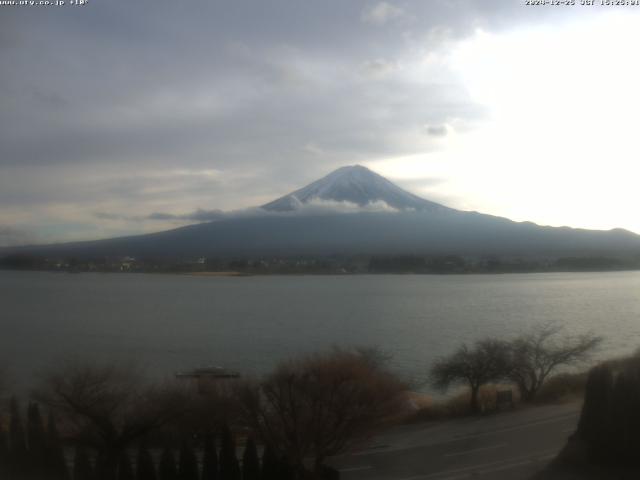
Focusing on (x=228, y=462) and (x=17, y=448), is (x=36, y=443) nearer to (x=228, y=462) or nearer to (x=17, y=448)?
(x=17, y=448)

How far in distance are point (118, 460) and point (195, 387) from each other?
1.36 meters

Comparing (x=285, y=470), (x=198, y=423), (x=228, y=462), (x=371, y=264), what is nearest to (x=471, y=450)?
(x=285, y=470)

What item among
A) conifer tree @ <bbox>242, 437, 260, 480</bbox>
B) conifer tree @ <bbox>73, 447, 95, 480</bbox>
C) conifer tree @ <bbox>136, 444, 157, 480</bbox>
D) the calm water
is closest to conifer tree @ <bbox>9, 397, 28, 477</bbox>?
conifer tree @ <bbox>73, 447, 95, 480</bbox>

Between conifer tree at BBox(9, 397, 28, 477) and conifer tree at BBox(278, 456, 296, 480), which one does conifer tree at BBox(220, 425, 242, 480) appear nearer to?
conifer tree at BBox(278, 456, 296, 480)

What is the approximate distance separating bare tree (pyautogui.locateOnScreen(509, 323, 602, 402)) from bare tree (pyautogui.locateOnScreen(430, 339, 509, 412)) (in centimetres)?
12

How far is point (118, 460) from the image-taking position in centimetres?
360

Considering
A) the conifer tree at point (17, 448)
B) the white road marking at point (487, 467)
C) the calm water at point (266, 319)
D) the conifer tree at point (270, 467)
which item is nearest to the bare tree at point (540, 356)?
the calm water at point (266, 319)

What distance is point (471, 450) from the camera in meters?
4.17

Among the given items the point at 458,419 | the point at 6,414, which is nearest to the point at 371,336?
the point at 458,419

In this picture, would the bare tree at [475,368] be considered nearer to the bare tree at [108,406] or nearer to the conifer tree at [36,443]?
the bare tree at [108,406]

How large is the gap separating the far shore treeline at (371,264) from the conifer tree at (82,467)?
12213 mm

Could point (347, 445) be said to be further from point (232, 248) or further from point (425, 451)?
point (232, 248)

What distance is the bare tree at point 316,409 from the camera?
13.4 ft

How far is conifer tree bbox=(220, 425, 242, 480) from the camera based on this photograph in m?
3.61
